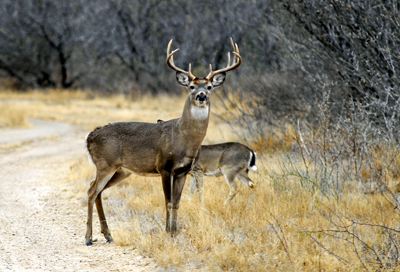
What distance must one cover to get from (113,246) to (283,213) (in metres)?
2.22

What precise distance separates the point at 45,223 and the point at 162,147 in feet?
7.33

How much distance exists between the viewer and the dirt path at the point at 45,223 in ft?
18.0

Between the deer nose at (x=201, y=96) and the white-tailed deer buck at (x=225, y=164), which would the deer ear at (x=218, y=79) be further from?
the white-tailed deer buck at (x=225, y=164)

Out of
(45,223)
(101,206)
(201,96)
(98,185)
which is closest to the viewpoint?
(201,96)

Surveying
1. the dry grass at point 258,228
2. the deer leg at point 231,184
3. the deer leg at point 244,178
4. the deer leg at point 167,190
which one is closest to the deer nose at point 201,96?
the deer leg at point 167,190

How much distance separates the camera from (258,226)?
619cm

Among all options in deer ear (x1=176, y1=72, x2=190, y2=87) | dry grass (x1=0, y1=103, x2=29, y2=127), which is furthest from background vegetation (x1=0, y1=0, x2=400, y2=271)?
dry grass (x1=0, y1=103, x2=29, y2=127)

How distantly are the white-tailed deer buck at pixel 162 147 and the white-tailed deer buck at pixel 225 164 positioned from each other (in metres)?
1.43

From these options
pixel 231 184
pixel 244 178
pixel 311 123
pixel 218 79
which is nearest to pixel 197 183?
pixel 231 184

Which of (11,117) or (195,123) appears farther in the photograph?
(11,117)

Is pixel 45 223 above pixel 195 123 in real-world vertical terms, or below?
below

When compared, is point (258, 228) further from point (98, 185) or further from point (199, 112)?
point (98, 185)

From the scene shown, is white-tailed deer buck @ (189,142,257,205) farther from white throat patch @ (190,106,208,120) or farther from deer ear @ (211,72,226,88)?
white throat patch @ (190,106,208,120)

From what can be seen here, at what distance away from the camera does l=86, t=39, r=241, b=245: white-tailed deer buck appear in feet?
20.4
